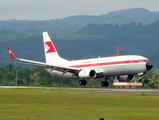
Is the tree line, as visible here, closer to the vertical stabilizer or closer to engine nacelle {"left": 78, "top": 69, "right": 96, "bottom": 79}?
the vertical stabilizer

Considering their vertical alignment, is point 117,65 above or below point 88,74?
above

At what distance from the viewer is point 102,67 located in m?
73.1

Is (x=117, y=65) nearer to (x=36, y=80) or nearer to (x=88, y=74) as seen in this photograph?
(x=88, y=74)

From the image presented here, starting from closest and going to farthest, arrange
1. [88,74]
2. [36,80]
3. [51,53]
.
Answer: [88,74], [51,53], [36,80]

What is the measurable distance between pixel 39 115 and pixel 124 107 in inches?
287

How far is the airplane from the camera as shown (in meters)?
69.7

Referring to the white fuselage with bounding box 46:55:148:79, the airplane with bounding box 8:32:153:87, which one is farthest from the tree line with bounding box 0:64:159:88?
the white fuselage with bounding box 46:55:148:79

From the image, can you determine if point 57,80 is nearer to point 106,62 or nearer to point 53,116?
point 106,62

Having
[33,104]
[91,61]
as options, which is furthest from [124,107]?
[91,61]

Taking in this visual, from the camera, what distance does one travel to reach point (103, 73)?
73438 millimetres

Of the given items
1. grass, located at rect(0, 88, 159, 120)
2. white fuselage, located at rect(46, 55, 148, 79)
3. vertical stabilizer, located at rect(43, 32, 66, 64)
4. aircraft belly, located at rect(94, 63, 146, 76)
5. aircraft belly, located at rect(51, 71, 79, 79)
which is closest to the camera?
grass, located at rect(0, 88, 159, 120)

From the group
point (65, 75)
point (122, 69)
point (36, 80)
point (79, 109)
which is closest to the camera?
point (79, 109)

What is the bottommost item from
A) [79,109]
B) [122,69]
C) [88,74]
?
[79,109]

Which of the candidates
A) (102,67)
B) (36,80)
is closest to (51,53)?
(36,80)
